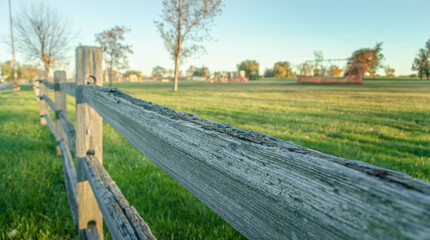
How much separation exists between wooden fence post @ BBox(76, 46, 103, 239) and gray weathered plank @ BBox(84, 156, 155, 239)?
0.78ft

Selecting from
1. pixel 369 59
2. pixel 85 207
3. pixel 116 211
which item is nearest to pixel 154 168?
pixel 85 207

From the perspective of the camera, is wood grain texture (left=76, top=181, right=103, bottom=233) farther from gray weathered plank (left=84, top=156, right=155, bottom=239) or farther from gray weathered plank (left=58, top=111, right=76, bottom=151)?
gray weathered plank (left=58, top=111, right=76, bottom=151)

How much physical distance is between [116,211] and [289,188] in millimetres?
1219

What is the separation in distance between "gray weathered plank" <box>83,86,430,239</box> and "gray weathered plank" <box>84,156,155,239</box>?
1.87 ft

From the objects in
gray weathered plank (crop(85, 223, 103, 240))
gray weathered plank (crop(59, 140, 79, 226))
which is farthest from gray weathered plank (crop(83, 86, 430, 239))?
gray weathered plank (crop(59, 140, 79, 226))

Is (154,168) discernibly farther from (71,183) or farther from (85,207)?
(85,207)

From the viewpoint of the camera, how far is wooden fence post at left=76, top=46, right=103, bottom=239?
2.03 metres

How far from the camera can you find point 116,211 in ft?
4.68

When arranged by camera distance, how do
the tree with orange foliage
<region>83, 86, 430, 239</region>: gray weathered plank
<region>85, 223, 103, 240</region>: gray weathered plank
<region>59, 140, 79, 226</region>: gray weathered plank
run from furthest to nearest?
1. the tree with orange foliage
2. <region>59, 140, 79, 226</region>: gray weathered plank
3. <region>85, 223, 103, 240</region>: gray weathered plank
4. <region>83, 86, 430, 239</region>: gray weathered plank

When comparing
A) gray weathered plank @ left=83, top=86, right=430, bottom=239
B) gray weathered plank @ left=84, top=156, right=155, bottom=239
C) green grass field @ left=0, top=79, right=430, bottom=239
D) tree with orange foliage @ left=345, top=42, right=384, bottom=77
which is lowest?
green grass field @ left=0, top=79, right=430, bottom=239

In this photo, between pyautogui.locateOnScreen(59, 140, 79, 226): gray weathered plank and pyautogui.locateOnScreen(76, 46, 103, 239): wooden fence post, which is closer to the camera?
pyautogui.locateOnScreen(76, 46, 103, 239): wooden fence post

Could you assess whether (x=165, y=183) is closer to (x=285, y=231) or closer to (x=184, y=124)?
(x=184, y=124)

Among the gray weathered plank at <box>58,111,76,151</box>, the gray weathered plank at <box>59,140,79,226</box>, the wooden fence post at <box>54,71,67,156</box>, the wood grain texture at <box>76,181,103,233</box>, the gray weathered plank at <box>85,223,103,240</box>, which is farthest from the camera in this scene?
the wooden fence post at <box>54,71,67,156</box>

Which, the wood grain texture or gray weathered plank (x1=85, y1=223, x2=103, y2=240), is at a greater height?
the wood grain texture
